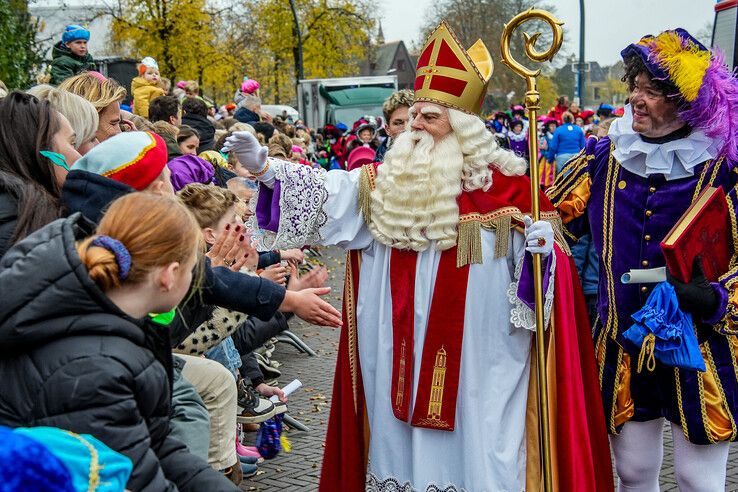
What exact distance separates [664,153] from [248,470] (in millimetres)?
2809

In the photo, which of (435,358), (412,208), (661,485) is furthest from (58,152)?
(661,485)

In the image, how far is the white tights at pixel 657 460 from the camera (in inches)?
147

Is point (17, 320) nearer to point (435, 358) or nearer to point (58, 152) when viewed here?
point (58, 152)

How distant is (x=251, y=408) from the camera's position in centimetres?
545

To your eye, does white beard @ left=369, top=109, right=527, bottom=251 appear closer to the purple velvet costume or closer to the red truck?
the purple velvet costume

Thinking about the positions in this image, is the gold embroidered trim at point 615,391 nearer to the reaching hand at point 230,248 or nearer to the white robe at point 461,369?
the white robe at point 461,369

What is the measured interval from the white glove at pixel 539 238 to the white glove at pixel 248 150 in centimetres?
114

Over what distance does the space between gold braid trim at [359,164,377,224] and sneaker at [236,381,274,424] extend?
1.84m

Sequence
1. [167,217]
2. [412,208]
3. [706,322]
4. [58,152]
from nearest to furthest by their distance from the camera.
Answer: [167,217] < [58,152] < [706,322] < [412,208]

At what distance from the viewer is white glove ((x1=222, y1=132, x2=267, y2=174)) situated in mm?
3779

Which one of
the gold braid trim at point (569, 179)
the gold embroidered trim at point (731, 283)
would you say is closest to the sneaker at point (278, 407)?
the gold braid trim at point (569, 179)

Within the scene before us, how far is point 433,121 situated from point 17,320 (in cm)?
231

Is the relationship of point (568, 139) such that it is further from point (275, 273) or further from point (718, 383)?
point (275, 273)

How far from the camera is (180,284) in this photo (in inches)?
95.2
